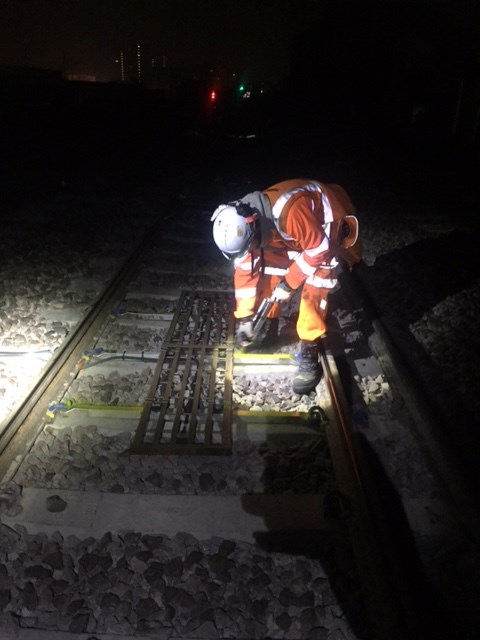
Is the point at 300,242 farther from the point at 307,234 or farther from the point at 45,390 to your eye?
the point at 45,390

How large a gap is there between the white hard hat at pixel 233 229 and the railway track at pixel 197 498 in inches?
43.3

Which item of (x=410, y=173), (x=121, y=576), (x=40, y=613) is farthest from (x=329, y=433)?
(x=410, y=173)

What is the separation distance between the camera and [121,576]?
8.18 ft

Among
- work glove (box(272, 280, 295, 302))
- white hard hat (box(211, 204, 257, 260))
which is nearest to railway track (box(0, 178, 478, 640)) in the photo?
work glove (box(272, 280, 295, 302))

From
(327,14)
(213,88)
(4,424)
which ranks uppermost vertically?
(327,14)

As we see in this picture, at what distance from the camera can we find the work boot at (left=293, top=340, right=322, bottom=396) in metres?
3.96

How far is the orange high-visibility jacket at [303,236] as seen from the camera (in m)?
3.75

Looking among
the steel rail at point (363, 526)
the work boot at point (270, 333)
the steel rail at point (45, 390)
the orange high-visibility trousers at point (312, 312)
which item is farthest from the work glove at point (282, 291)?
the steel rail at point (45, 390)

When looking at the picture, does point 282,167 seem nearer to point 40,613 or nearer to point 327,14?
point 40,613

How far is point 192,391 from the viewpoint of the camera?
13.3 ft

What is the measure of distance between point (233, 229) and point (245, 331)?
1050 millimetres

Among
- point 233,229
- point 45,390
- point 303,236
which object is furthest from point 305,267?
point 45,390

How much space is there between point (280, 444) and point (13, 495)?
1751mm

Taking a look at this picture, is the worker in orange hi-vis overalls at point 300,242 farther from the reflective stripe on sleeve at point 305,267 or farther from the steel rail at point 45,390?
the steel rail at point 45,390
